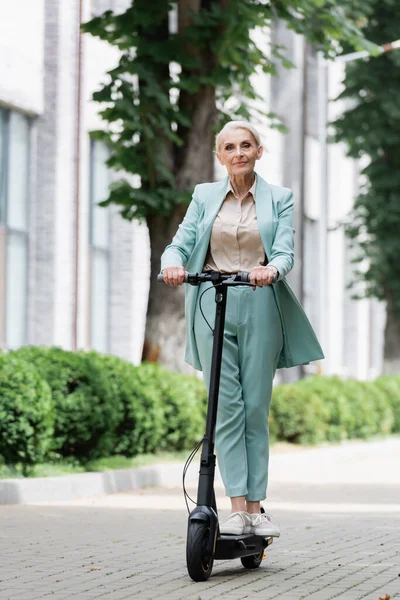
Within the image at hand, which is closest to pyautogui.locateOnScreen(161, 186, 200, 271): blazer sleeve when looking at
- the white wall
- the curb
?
the curb

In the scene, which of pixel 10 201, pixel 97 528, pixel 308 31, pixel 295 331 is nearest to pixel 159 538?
pixel 97 528

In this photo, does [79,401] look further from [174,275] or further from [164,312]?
[174,275]

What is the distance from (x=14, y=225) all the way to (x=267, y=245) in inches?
597

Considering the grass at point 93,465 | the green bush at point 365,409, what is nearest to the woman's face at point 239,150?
the grass at point 93,465


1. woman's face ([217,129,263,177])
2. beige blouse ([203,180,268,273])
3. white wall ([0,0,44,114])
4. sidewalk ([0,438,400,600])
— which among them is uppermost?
white wall ([0,0,44,114])

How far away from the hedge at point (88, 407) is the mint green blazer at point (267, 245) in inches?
172

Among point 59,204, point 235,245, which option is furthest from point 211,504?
point 59,204

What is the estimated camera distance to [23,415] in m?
10.7

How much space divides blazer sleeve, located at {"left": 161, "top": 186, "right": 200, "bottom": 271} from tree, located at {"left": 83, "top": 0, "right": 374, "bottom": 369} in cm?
809

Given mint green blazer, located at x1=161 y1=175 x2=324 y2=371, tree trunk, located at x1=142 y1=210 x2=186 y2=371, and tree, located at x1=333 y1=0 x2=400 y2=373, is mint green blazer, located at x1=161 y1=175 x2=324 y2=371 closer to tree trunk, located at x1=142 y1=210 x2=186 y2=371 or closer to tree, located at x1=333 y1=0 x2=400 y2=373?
tree trunk, located at x1=142 y1=210 x2=186 y2=371

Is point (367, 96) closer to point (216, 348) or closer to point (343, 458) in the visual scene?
point (343, 458)

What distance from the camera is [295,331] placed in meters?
6.60

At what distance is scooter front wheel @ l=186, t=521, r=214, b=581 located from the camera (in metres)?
5.87

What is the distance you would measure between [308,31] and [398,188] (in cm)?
1202
